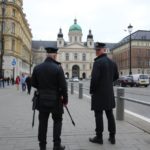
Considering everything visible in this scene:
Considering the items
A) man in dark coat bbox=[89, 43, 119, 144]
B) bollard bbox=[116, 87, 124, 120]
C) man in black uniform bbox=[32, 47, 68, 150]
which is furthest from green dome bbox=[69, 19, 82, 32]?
man in black uniform bbox=[32, 47, 68, 150]

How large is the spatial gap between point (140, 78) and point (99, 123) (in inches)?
886

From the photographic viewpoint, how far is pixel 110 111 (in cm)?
389

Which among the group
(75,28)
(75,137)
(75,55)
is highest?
(75,28)

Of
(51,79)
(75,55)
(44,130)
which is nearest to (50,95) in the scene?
(51,79)

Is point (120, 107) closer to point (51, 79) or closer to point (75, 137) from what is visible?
point (75, 137)

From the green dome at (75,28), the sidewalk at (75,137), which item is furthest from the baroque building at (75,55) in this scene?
the sidewalk at (75,137)

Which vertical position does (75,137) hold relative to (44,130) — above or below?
below

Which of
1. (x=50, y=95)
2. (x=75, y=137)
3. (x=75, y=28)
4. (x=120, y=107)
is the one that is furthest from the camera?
(x=75, y=28)

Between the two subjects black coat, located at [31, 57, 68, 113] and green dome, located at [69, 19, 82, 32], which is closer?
black coat, located at [31, 57, 68, 113]

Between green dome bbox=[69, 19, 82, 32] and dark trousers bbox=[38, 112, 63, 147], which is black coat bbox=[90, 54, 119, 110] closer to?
Result: dark trousers bbox=[38, 112, 63, 147]

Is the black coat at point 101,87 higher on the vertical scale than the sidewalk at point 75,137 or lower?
higher

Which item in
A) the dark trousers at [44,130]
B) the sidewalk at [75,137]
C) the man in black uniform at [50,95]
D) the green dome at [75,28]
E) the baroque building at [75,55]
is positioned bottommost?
the sidewalk at [75,137]

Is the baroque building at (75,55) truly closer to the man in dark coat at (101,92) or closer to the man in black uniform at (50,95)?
the man in dark coat at (101,92)

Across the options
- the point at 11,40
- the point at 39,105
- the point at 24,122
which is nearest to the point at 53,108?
the point at 39,105
